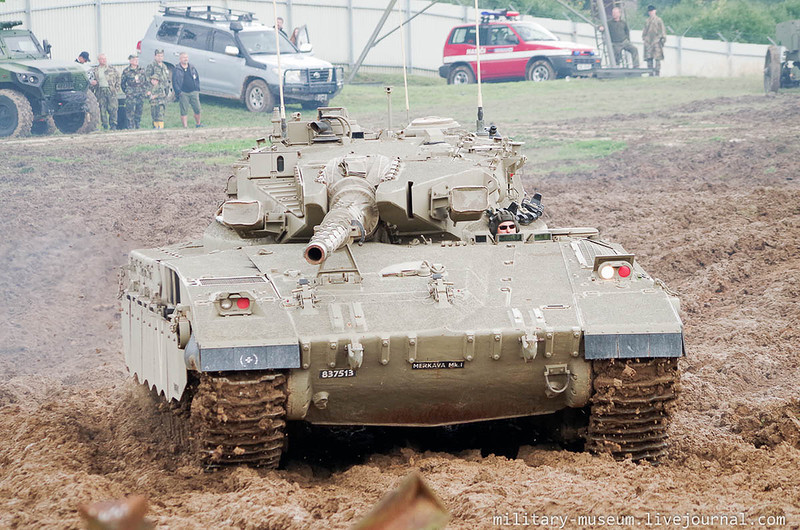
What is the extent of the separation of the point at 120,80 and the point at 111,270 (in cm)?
455

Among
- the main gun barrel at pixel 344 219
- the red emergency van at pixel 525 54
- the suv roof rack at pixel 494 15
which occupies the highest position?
the suv roof rack at pixel 494 15

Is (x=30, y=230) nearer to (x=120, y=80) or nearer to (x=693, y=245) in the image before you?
(x=120, y=80)

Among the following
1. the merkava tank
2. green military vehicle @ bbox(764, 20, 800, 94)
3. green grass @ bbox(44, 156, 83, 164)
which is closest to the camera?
A: the merkava tank

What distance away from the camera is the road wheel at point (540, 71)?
99.3 feet

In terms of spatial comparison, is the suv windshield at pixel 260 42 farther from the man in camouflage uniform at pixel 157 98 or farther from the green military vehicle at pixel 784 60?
the green military vehicle at pixel 784 60

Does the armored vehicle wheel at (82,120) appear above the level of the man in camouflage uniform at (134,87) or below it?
below

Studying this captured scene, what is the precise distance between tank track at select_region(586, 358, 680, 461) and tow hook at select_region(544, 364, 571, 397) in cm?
21

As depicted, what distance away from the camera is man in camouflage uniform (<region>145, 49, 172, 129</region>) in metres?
22.9

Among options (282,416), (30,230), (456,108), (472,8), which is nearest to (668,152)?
(456,108)

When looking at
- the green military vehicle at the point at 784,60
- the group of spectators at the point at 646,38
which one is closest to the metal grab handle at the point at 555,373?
the green military vehicle at the point at 784,60

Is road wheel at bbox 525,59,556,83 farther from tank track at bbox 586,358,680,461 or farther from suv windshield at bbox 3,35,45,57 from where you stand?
tank track at bbox 586,358,680,461

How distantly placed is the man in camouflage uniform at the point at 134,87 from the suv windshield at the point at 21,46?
152 cm

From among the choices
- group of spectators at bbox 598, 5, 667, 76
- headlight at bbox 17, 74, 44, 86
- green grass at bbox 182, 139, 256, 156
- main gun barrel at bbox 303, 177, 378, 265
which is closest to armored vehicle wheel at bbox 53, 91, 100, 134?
headlight at bbox 17, 74, 44, 86

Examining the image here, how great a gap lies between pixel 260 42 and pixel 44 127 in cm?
Answer: 448
